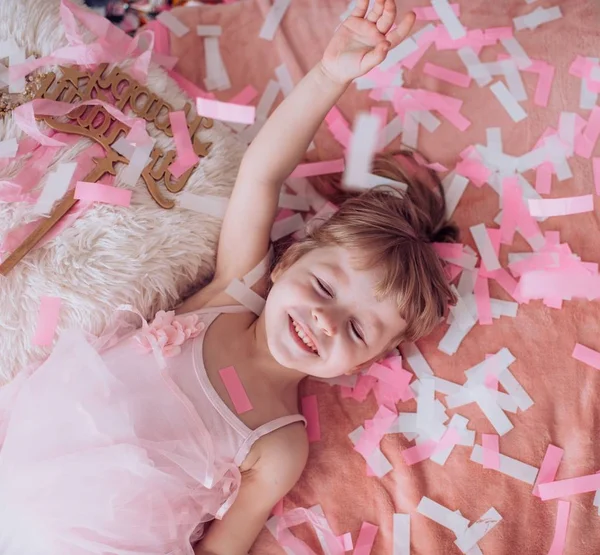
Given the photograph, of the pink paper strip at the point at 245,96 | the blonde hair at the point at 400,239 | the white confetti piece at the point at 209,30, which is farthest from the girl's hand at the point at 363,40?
the white confetti piece at the point at 209,30

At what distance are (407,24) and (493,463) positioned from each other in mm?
928

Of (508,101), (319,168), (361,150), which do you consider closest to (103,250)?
(319,168)

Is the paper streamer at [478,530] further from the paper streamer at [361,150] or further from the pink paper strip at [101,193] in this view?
Answer: the pink paper strip at [101,193]

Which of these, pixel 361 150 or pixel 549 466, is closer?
pixel 549 466

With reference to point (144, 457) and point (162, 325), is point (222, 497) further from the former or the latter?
point (162, 325)

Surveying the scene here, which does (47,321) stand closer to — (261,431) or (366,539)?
(261,431)

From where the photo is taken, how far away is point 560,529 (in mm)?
1337

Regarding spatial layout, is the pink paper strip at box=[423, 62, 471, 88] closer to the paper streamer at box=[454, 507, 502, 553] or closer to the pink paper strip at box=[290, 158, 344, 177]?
the pink paper strip at box=[290, 158, 344, 177]

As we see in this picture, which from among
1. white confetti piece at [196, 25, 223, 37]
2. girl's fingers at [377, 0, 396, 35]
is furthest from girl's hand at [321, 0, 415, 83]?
white confetti piece at [196, 25, 223, 37]

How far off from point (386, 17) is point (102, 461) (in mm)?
934

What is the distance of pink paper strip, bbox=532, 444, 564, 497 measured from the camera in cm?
137

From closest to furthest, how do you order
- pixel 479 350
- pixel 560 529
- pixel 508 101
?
pixel 560 529
pixel 479 350
pixel 508 101

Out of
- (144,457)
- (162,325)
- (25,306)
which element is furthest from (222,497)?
(25,306)

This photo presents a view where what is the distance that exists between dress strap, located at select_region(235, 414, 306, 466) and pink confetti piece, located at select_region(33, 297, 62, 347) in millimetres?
429
